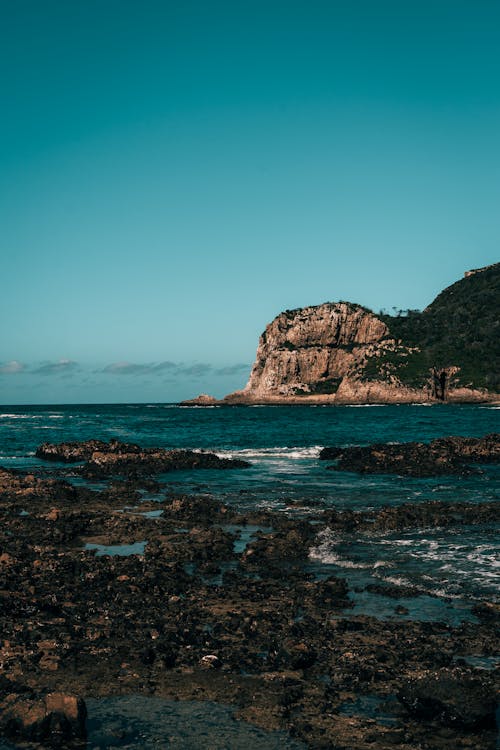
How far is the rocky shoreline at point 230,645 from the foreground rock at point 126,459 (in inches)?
772

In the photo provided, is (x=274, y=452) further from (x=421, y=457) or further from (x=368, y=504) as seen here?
(x=368, y=504)

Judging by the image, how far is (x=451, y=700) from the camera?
7.84 m

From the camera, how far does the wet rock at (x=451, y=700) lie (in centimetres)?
773

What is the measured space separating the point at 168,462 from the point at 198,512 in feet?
61.3

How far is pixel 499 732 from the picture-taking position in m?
7.66

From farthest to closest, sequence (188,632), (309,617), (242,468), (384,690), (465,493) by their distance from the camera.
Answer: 1. (242,468)
2. (465,493)
3. (309,617)
4. (188,632)
5. (384,690)

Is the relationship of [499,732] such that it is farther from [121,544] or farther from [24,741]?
[121,544]

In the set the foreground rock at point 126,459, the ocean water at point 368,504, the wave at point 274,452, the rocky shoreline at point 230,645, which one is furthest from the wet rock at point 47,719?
the wave at point 274,452

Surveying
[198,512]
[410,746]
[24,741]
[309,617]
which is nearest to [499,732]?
[410,746]

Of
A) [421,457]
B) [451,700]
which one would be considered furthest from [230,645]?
[421,457]

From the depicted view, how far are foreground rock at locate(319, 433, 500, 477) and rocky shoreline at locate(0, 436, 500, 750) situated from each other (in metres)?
19.7

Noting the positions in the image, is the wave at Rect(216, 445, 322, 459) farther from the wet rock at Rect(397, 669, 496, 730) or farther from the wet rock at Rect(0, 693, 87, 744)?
the wet rock at Rect(0, 693, 87, 744)

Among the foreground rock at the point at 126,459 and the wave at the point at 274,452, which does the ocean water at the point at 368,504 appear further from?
the foreground rock at the point at 126,459

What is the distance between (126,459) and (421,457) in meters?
20.5
